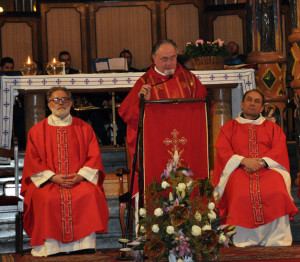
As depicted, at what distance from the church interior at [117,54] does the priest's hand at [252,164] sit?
2.89ft

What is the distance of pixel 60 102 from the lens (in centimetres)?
636

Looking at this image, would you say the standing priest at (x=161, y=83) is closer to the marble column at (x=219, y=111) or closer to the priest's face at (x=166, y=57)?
the priest's face at (x=166, y=57)

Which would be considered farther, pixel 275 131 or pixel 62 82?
pixel 62 82

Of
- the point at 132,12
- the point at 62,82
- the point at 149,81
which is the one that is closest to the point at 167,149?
the point at 149,81

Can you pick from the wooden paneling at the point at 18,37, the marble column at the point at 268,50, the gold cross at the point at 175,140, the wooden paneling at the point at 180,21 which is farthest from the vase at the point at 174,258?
the wooden paneling at the point at 18,37

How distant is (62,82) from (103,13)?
5.66 meters

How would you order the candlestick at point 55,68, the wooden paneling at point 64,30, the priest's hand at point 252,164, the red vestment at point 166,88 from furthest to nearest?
the wooden paneling at point 64,30
the candlestick at point 55,68
the priest's hand at point 252,164
the red vestment at point 166,88

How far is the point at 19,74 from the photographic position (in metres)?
8.09

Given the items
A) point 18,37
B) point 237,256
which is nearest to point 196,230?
point 237,256

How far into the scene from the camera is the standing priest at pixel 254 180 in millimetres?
6285

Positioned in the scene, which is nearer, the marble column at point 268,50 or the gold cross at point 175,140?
the gold cross at point 175,140

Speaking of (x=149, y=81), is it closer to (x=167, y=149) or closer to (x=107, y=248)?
(x=167, y=149)

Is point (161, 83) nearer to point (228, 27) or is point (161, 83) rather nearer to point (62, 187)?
point (62, 187)

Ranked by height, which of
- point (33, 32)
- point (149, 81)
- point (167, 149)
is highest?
point (33, 32)
